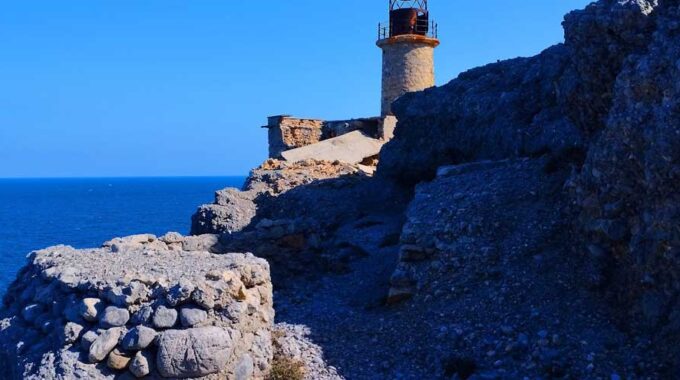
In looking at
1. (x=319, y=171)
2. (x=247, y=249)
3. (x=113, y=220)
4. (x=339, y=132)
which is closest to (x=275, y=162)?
(x=319, y=171)

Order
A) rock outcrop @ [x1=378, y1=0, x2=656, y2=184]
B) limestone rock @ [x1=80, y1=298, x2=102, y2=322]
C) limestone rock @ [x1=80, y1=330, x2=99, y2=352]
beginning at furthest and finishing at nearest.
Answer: rock outcrop @ [x1=378, y1=0, x2=656, y2=184]
limestone rock @ [x1=80, y1=298, x2=102, y2=322]
limestone rock @ [x1=80, y1=330, x2=99, y2=352]

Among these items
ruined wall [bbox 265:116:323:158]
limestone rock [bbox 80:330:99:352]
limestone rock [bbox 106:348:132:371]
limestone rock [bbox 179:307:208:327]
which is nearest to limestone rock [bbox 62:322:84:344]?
limestone rock [bbox 80:330:99:352]

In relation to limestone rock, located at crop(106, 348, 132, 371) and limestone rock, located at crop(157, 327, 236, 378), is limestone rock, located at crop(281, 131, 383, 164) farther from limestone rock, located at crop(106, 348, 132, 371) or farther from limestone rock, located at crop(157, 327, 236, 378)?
limestone rock, located at crop(106, 348, 132, 371)

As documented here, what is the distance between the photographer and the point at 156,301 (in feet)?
31.3

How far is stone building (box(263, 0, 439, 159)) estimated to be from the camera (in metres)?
30.7

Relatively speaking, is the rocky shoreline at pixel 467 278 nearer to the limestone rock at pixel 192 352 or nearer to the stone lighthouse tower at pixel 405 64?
the limestone rock at pixel 192 352

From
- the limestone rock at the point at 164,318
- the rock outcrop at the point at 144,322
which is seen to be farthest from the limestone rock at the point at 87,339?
the limestone rock at the point at 164,318

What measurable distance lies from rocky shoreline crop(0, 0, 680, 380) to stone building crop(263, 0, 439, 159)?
14438mm

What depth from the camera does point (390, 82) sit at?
105ft

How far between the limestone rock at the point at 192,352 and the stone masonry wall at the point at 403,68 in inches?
921

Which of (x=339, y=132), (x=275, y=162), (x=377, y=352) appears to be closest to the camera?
(x=377, y=352)

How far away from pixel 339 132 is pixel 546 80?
14771 mm

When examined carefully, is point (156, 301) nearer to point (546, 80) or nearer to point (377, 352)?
point (377, 352)

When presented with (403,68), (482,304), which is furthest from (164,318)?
(403,68)
